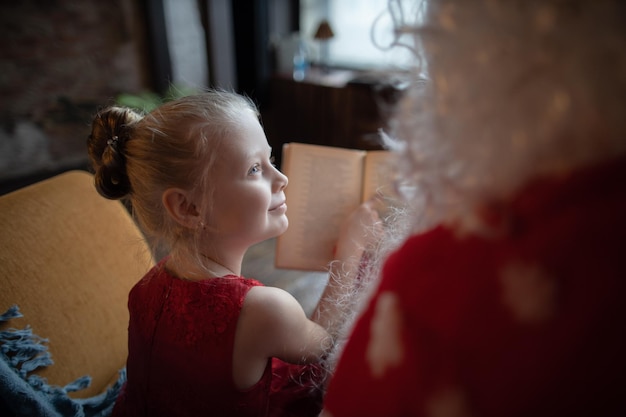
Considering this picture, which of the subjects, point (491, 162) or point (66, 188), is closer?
point (491, 162)

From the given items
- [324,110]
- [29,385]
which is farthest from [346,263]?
[324,110]

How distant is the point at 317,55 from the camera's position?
3299 millimetres

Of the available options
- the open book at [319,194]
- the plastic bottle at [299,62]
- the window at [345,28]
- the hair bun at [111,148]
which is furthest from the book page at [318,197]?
the plastic bottle at [299,62]

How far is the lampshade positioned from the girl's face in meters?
2.16

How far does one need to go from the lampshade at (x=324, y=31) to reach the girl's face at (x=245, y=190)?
2.16 meters

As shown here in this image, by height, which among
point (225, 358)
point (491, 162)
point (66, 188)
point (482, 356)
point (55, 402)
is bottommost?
point (55, 402)

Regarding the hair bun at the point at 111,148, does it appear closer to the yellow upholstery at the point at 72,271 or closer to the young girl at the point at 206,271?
the young girl at the point at 206,271

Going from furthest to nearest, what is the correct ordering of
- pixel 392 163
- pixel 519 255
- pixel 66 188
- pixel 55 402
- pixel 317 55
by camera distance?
1. pixel 317 55
2. pixel 66 188
3. pixel 55 402
4. pixel 392 163
5. pixel 519 255

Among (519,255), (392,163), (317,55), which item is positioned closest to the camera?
(519,255)

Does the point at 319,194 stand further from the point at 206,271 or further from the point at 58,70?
the point at 58,70

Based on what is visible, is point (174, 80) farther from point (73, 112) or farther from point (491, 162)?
point (491, 162)

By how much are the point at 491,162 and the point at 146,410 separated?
0.69 m

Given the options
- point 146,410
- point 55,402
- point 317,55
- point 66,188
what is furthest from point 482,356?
point 317,55

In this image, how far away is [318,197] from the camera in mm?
836
